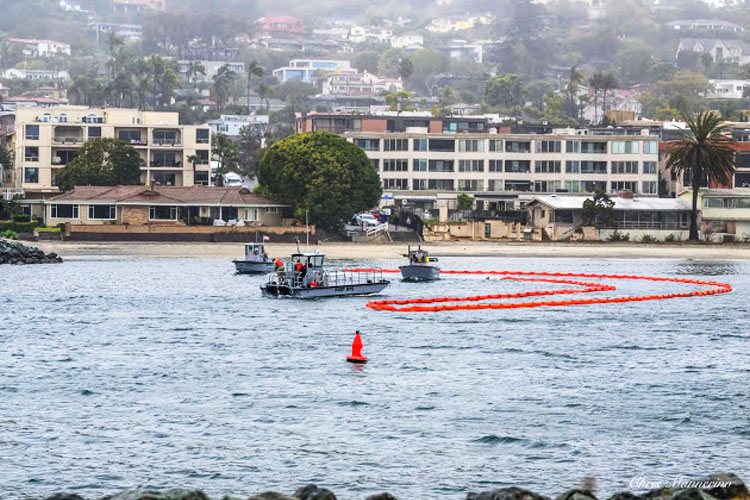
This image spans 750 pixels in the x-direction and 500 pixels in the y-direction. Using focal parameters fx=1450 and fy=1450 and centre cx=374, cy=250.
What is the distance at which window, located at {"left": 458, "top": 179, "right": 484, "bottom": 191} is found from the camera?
175 meters

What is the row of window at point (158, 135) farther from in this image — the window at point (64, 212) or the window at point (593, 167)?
the window at point (593, 167)

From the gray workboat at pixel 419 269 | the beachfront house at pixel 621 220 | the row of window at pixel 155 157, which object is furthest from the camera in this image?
the row of window at pixel 155 157

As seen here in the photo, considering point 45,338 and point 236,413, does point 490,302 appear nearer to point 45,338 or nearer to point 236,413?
point 45,338

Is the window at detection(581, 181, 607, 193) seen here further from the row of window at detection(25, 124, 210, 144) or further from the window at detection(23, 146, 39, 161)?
the window at detection(23, 146, 39, 161)

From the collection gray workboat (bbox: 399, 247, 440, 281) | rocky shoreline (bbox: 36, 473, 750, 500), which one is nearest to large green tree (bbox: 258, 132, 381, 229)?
gray workboat (bbox: 399, 247, 440, 281)

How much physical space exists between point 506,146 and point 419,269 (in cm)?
7813

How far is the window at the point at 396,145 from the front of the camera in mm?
173250

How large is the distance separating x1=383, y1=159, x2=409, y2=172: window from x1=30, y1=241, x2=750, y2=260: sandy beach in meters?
32.3

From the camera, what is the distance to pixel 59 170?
16775cm

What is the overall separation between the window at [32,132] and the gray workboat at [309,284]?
8863 cm

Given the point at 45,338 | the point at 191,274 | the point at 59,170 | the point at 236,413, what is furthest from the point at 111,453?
the point at 59,170

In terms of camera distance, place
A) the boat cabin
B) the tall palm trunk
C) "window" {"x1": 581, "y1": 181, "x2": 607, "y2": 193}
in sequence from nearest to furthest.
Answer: the boat cabin → the tall palm trunk → "window" {"x1": 581, "y1": 181, "x2": 607, "y2": 193}

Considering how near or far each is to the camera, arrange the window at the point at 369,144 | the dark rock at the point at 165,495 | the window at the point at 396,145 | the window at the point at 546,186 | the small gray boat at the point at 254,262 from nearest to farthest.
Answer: the dark rock at the point at 165,495
the small gray boat at the point at 254,262
the window at the point at 369,144
the window at the point at 396,145
the window at the point at 546,186

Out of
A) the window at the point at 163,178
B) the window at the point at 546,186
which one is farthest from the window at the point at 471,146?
the window at the point at 163,178
